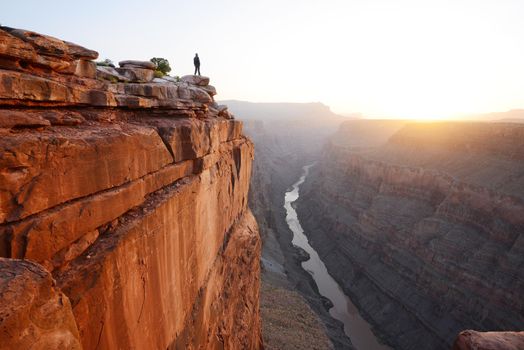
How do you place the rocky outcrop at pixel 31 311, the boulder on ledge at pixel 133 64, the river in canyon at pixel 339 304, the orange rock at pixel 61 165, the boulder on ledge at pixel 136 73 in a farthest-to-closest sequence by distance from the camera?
the river in canyon at pixel 339 304, the boulder on ledge at pixel 133 64, the boulder on ledge at pixel 136 73, the orange rock at pixel 61 165, the rocky outcrop at pixel 31 311

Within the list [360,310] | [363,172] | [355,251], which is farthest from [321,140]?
[360,310]

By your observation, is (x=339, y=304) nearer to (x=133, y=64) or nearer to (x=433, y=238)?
(x=433, y=238)

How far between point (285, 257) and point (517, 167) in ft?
87.2

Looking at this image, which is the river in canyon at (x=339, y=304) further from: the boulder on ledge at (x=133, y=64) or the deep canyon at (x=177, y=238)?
the boulder on ledge at (x=133, y=64)

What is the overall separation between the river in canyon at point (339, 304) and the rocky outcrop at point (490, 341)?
80.8 ft

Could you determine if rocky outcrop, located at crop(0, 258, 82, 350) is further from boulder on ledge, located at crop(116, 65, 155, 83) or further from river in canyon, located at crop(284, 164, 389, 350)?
river in canyon, located at crop(284, 164, 389, 350)

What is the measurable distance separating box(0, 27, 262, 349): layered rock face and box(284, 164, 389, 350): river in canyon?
946 inches

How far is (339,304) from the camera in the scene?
1357 inches

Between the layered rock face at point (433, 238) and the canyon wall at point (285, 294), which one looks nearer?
the canyon wall at point (285, 294)

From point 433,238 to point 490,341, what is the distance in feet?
98.3

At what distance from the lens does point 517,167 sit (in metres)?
32.2

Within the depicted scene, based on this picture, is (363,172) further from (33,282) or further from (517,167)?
(33,282)

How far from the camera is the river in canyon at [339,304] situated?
→ 29312 millimetres

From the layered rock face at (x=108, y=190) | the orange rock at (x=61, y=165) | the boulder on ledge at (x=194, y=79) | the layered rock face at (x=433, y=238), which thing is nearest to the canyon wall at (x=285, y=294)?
the layered rock face at (x=433, y=238)
